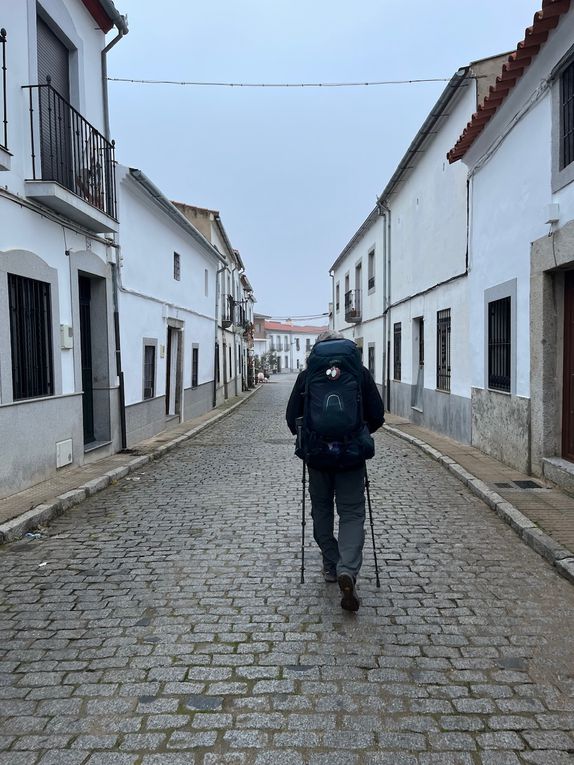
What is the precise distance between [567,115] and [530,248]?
58.3 inches

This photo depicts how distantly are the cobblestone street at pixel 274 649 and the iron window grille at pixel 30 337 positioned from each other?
1.97 m

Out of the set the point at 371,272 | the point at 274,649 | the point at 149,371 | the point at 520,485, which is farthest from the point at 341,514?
the point at 371,272

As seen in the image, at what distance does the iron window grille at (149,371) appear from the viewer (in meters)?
12.0

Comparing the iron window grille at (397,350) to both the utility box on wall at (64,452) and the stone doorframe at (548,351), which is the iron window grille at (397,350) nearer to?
the stone doorframe at (548,351)

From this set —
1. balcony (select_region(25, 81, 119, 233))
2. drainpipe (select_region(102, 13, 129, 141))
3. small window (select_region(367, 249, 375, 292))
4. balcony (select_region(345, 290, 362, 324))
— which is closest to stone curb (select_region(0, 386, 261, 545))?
balcony (select_region(25, 81, 119, 233))

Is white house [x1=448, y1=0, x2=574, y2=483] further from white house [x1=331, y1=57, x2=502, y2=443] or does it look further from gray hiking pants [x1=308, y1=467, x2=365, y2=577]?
gray hiking pants [x1=308, y1=467, x2=365, y2=577]

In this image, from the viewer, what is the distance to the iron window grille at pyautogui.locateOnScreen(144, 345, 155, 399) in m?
12.0

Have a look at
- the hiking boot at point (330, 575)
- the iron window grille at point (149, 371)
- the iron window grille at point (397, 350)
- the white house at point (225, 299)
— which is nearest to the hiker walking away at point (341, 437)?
the hiking boot at point (330, 575)

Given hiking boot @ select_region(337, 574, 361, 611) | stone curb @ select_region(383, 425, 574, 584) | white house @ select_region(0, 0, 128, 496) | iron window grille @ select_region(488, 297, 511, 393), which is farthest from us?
iron window grille @ select_region(488, 297, 511, 393)

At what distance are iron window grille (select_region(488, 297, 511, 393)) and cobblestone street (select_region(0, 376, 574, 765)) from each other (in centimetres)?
286

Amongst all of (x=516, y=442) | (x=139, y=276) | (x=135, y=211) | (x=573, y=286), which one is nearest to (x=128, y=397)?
(x=139, y=276)

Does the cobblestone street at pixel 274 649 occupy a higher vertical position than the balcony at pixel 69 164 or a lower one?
lower

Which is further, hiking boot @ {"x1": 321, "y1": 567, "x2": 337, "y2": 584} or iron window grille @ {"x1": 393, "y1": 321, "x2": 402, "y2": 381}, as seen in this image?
iron window grille @ {"x1": 393, "y1": 321, "x2": 402, "y2": 381}

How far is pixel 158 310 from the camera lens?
1272 centimetres
